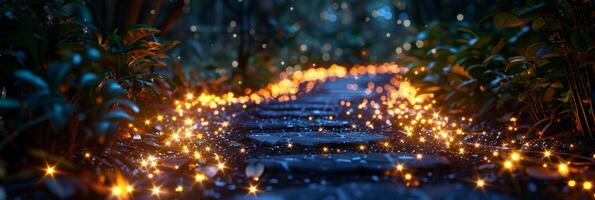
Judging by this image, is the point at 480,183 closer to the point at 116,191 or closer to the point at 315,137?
the point at 315,137

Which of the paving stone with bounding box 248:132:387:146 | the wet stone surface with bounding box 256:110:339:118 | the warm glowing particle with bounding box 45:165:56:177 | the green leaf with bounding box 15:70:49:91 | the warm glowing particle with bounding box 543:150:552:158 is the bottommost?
the warm glowing particle with bounding box 45:165:56:177

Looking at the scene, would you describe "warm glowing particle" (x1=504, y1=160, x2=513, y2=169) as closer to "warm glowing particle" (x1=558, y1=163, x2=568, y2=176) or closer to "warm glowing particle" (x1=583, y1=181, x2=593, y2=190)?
"warm glowing particle" (x1=558, y1=163, x2=568, y2=176)

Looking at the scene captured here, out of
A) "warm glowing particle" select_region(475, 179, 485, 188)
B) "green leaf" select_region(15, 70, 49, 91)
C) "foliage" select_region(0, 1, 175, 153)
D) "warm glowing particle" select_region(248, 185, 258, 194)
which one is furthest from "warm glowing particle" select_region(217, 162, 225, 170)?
"warm glowing particle" select_region(475, 179, 485, 188)

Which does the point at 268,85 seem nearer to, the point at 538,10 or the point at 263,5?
the point at 263,5

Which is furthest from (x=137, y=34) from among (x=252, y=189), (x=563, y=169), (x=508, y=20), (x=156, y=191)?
(x=563, y=169)

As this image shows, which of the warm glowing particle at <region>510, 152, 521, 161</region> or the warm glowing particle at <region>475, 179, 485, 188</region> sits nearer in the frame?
the warm glowing particle at <region>475, 179, 485, 188</region>

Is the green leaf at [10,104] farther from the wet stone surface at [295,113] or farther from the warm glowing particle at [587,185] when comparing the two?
the wet stone surface at [295,113]

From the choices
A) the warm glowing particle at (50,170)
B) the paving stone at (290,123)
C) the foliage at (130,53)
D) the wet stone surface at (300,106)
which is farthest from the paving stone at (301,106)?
the warm glowing particle at (50,170)

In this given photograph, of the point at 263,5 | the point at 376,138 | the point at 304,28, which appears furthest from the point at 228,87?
the point at 304,28
